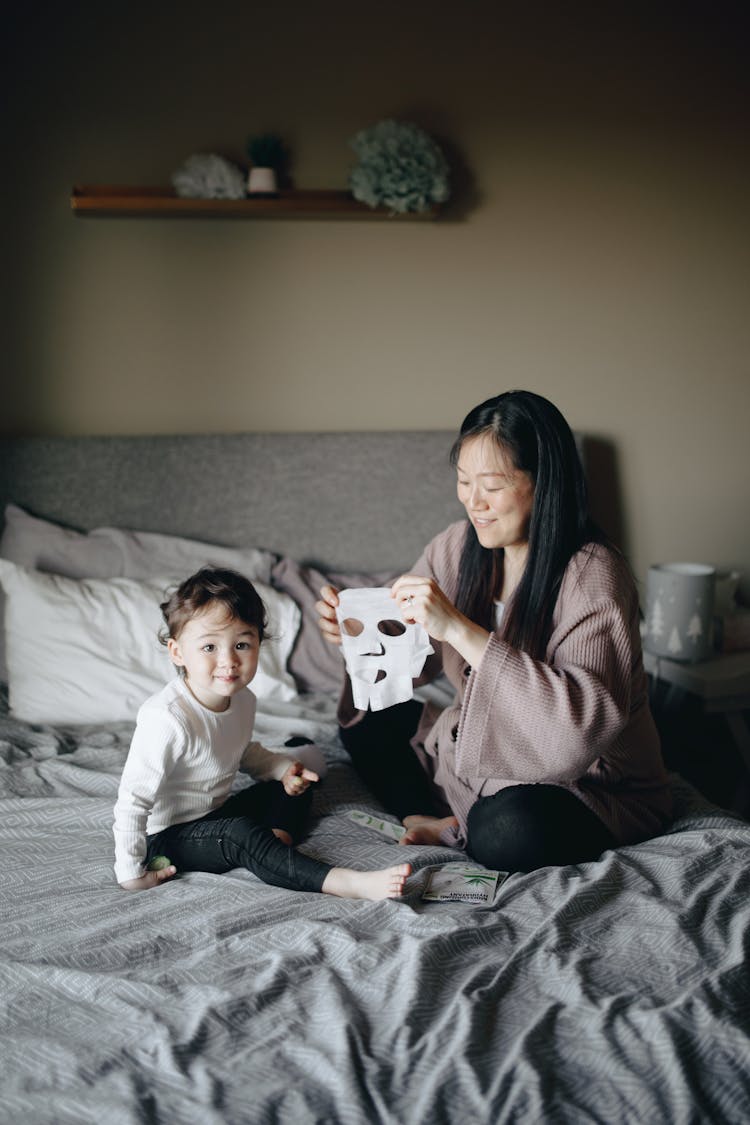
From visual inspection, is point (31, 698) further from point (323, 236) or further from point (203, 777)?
point (323, 236)

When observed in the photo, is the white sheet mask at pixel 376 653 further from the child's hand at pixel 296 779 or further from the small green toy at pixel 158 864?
the small green toy at pixel 158 864

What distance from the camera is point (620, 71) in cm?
301

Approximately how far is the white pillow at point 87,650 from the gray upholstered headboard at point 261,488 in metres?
0.34

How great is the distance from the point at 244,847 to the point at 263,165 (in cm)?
198

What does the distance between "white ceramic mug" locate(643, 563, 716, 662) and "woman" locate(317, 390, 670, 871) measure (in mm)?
870

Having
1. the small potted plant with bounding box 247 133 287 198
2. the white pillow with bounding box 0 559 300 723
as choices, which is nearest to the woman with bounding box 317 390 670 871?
the white pillow with bounding box 0 559 300 723

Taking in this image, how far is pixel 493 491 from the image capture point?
1.79m

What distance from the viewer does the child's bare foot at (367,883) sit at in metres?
1.54

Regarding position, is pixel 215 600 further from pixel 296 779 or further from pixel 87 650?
pixel 87 650

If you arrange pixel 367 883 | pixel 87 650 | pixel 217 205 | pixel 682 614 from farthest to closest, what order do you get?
pixel 217 205 < pixel 682 614 < pixel 87 650 < pixel 367 883

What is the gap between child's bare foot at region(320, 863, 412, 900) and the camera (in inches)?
60.6

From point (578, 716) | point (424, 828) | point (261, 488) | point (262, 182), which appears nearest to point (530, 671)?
point (578, 716)

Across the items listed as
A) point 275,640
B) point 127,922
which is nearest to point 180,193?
point 275,640

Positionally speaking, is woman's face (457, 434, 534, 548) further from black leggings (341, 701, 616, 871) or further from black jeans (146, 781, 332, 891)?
black jeans (146, 781, 332, 891)
